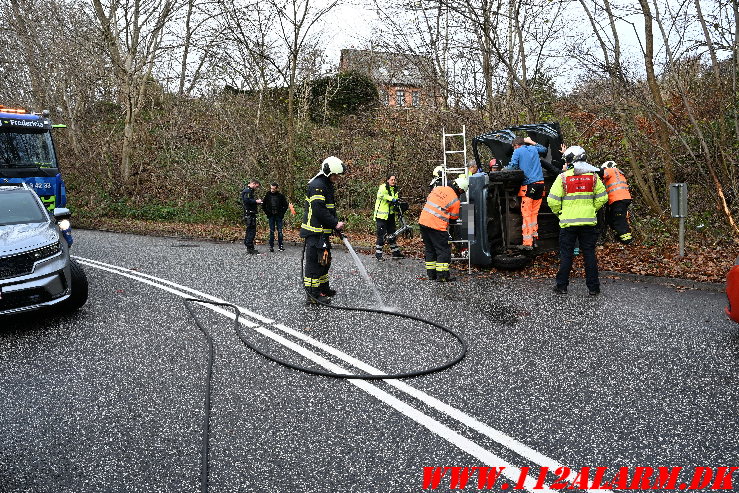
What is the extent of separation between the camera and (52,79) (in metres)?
25.8

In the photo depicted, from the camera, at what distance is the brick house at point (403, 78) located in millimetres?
17547

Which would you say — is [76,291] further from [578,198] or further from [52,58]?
[52,58]

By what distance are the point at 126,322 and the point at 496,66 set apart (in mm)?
12842

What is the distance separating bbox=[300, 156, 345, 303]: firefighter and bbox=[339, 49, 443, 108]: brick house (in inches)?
405

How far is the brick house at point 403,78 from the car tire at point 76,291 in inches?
486

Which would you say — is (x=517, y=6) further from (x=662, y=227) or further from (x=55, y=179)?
(x=55, y=179)

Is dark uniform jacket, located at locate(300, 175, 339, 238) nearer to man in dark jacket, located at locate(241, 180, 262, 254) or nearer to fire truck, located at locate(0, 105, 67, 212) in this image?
man in dark jacket, located at locate(241, 180, 262, 254)


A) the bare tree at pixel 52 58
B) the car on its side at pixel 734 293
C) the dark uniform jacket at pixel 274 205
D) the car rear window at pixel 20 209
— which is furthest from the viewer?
the bare tree at pixel 52 58

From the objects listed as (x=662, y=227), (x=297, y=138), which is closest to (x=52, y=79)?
(x=297, y=138)

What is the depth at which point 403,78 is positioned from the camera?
67.2 feet

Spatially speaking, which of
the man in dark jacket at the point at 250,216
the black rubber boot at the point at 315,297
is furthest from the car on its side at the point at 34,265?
the man in dark jacket at the point at 250,216

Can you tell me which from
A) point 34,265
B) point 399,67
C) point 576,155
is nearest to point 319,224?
point 34,265

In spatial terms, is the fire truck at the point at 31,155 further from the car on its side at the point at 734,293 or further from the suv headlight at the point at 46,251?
the car on its side at the point at 734,293

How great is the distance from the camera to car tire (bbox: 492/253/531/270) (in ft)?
31.6
